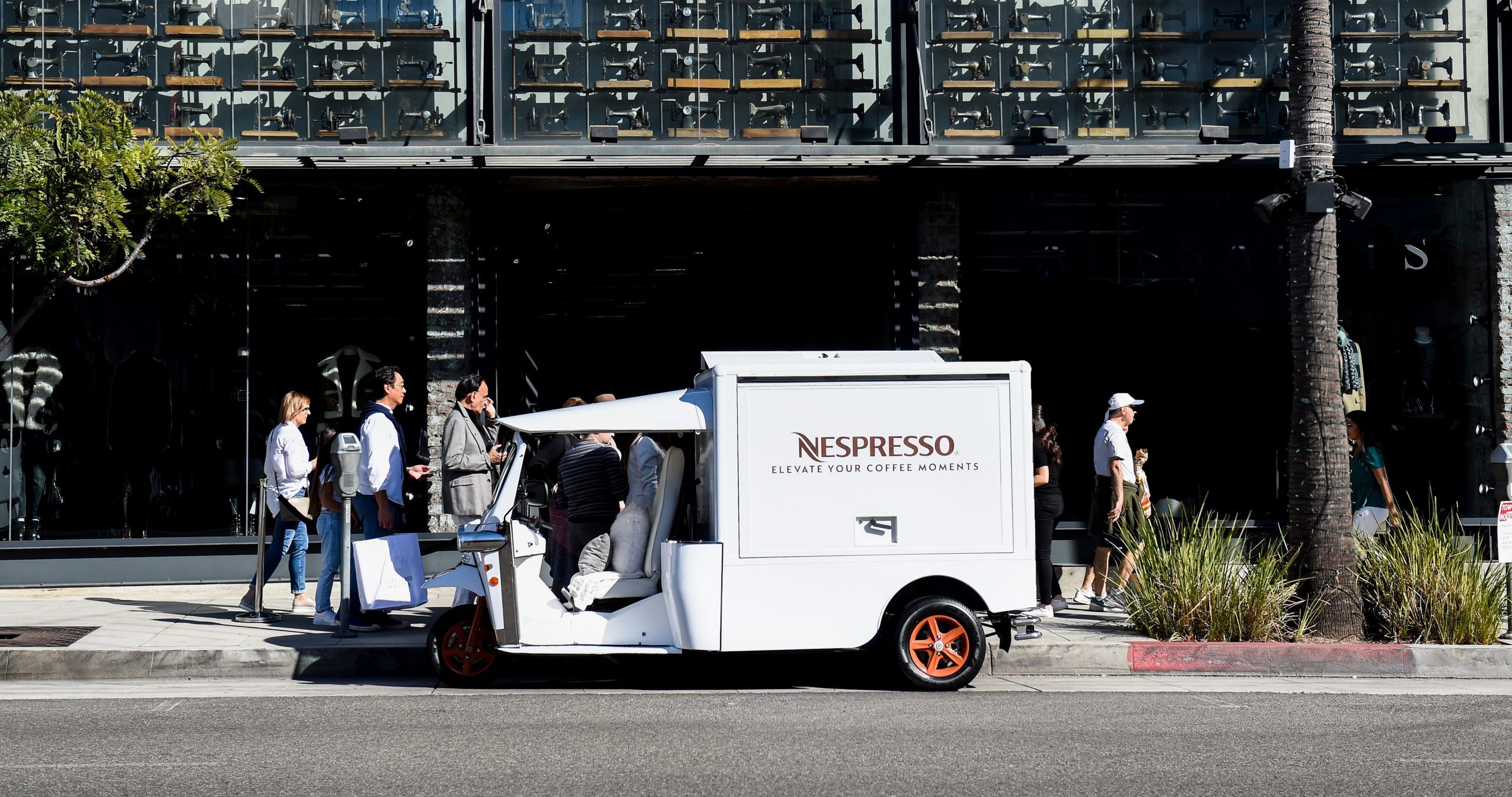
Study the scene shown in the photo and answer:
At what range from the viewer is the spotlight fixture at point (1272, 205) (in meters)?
10.0

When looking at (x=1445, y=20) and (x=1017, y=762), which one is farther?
(x=1445, y=20)

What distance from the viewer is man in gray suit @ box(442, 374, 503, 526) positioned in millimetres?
9961

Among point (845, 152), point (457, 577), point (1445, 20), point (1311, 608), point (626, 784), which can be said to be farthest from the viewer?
point (1445, 20)

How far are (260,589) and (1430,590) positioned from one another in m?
8.29

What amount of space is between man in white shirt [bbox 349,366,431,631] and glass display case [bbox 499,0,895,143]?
441 cm

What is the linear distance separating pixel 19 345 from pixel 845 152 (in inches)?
313

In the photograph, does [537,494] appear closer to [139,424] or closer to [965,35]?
[139,424]

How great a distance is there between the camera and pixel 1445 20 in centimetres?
1415

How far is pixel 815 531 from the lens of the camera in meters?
8.28

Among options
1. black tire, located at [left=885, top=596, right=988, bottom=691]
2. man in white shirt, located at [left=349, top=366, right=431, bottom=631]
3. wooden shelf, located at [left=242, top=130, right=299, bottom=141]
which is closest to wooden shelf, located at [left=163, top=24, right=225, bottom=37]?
Answer: wooden shelf, located at [left=242, top=130, right=299, bottom=141]

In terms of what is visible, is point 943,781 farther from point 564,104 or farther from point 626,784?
point 564,104

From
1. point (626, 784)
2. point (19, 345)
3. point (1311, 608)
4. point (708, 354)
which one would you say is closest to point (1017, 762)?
point (626, 784)

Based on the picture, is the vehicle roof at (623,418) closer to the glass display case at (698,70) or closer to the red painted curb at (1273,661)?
the red painted curb at (1273,661)

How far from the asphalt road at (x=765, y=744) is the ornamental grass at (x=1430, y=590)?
138 cm
